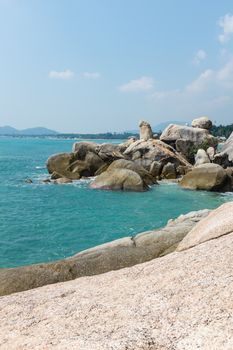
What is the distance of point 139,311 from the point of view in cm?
624

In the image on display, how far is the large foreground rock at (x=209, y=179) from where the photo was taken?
3975cm

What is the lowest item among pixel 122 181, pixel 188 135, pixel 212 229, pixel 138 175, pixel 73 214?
pixel 73 214

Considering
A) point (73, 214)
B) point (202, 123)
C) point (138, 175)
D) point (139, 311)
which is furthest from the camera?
point (202, 123)

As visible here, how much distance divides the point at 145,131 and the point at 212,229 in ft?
155

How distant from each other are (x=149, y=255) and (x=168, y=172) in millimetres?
37396

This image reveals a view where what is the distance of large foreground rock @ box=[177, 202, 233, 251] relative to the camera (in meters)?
9.37

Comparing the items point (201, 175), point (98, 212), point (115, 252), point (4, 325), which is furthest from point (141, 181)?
point (4, 325)

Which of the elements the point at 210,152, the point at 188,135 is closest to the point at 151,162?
the point at 210,152

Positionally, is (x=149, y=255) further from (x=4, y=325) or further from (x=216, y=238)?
(x=4, y=325)

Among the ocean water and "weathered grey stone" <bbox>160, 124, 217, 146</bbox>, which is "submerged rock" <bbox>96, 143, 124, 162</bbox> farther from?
"weathered grey stone" <bbox>160, 124, 217, 146</bbox>

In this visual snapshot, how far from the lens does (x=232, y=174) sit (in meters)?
44.2

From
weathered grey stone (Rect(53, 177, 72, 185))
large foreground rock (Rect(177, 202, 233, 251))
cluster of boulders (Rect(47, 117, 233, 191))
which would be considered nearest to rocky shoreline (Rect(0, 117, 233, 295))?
cluster of boulders (Rect(47, 117, 233, 191))

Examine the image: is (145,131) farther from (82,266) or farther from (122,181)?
(82,266)

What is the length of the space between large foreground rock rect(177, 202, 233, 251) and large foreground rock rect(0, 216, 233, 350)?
3.07 ft
